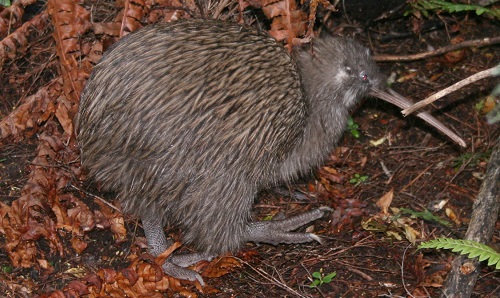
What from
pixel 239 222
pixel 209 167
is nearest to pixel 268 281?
pixel 239 222

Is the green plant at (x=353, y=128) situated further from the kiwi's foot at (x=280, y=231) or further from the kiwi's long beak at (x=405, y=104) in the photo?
the kiwi's foot at (x=280, y=231)

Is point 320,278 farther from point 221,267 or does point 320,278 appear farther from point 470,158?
point 470,158

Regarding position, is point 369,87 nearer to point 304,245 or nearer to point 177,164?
point 304,245

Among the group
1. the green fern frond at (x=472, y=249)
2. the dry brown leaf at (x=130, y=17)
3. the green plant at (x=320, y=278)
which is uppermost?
the dry brown leaf at (x=130, y=17)

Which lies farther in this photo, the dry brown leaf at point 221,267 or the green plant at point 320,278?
the dry brown leaf at point 221,267

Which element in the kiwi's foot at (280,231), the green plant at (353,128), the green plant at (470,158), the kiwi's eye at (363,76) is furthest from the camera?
the green plant at (353,128)

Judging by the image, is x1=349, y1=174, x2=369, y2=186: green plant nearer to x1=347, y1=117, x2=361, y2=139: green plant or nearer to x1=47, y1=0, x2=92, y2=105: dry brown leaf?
x1=347, y1=117, x2=361, y2=139: green plant

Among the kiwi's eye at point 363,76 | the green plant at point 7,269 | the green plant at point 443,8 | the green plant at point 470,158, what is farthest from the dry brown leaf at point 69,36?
the green plant at point 470,158
